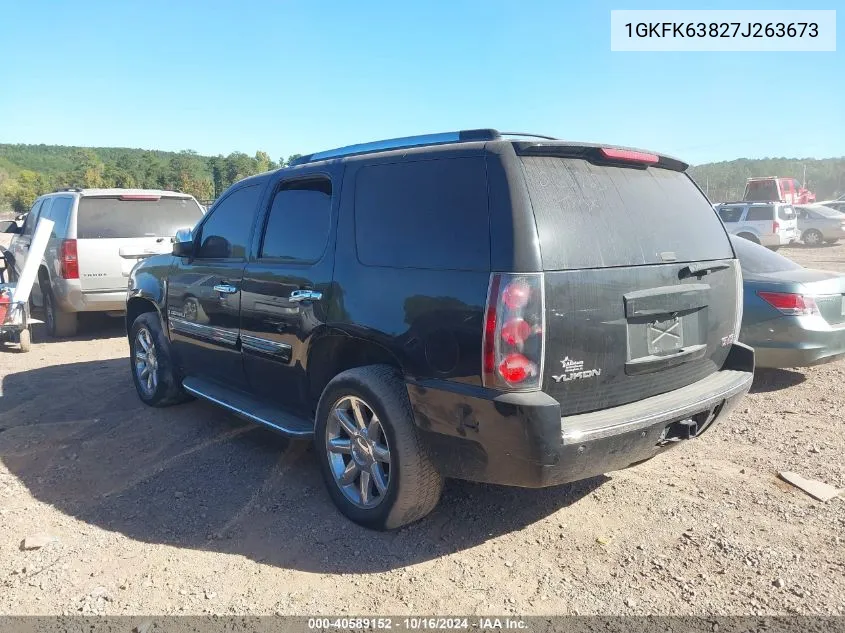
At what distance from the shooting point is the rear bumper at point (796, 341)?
5613mm

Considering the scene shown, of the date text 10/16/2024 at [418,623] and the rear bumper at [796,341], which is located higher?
the rear bumper at [796,341]

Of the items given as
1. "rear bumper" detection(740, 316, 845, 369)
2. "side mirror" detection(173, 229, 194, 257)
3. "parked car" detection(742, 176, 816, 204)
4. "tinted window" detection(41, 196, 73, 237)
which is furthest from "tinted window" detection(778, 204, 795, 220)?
"side mirror" detection(173, 229, 194, 257)

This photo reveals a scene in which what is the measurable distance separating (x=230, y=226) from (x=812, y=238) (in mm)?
24745

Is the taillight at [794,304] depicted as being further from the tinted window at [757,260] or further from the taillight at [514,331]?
the taillight at [514,331]

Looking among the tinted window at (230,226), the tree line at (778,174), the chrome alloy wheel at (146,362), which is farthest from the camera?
the tree line at (778,174)

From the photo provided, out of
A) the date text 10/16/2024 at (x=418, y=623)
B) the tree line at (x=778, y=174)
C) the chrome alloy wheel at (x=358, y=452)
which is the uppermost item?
the tree line at (x=778, y=174)

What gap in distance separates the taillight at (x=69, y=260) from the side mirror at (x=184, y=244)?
4040 mm

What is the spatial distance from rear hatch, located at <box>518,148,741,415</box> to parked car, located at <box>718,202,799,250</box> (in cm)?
1866

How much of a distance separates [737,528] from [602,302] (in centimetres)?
149

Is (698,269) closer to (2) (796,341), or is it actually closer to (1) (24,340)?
(2) (796,341)

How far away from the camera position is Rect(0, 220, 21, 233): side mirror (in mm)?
9672

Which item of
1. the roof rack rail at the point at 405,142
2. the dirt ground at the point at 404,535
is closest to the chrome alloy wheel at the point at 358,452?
the dirt ground at the point at 404,535

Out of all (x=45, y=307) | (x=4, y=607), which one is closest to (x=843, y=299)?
(x=4, y=607)

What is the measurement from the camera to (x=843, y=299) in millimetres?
5809
